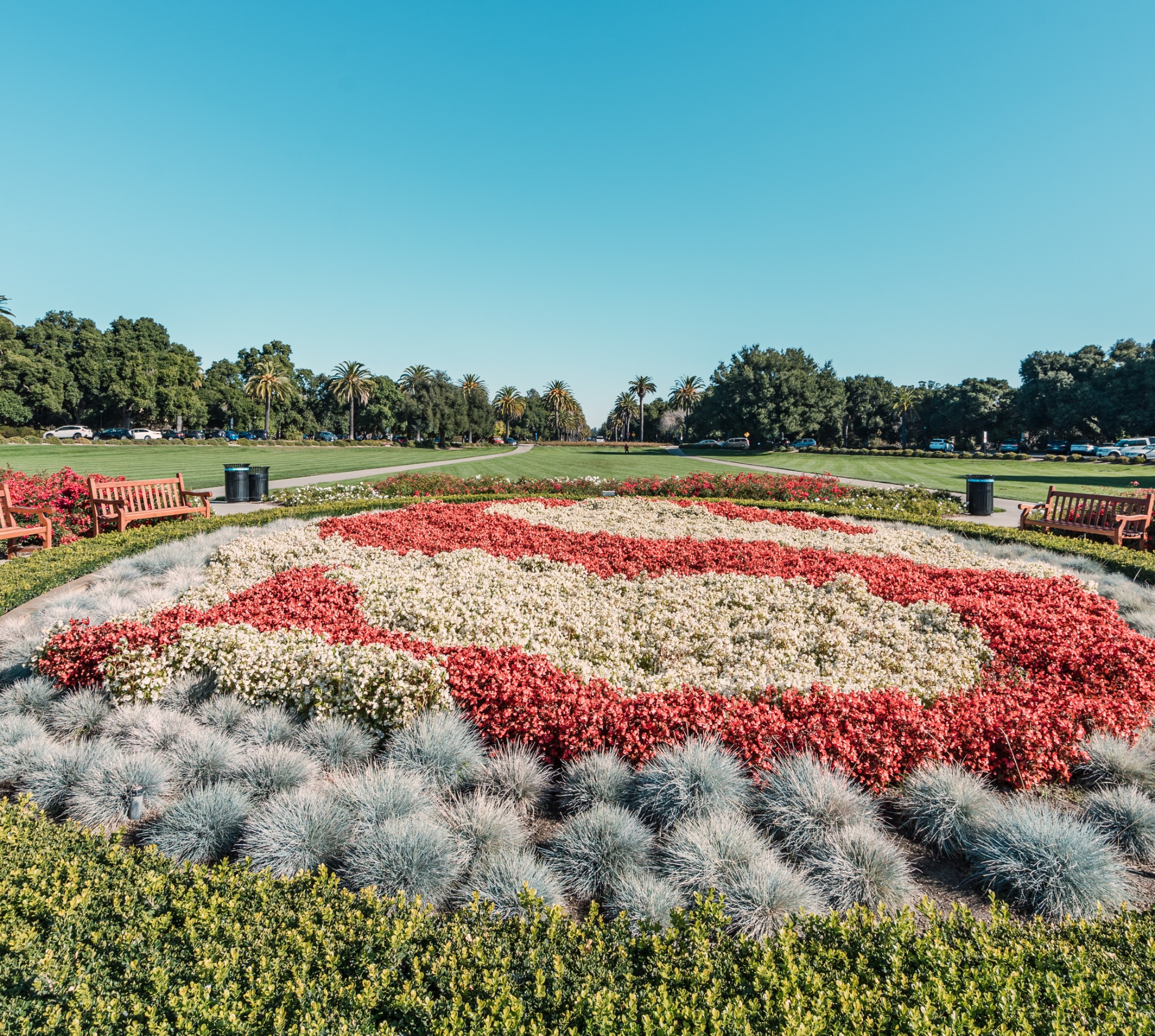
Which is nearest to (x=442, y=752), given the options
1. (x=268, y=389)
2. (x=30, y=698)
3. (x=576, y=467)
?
(x=30, y=698)

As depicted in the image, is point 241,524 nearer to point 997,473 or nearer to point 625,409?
point 997,473

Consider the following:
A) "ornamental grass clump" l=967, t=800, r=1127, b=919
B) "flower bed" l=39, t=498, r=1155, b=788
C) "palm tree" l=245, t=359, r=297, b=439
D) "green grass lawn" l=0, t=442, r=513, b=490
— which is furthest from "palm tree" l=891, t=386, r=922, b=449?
"ornamental grass clump" l=967, t=800, r=1127, b=919

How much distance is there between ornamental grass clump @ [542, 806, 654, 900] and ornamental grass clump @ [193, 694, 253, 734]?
8.91ft

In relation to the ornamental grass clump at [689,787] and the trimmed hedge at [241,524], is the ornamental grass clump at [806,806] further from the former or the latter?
the trimmed hedge at [241,524]

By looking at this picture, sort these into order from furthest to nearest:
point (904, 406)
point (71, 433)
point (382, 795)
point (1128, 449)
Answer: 1. point (904, 406)
2. point (71, 433)
3. point (1128, 449)
4. point (382, 795)

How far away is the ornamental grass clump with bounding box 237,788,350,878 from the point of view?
3176mm

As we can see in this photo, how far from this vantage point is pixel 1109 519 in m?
10.9

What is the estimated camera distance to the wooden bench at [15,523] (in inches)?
367

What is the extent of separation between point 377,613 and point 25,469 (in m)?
28.4

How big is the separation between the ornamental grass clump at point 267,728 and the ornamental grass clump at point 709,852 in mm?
2814

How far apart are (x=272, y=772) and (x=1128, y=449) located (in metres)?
70.2

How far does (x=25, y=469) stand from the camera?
25.5m

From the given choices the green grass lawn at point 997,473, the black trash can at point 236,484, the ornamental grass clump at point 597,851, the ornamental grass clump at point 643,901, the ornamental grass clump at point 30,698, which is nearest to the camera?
the ornamental grass clump at point 643,901

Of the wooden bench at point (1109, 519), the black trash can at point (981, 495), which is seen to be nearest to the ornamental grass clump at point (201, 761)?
the wooden bench at point (1109, 519)
